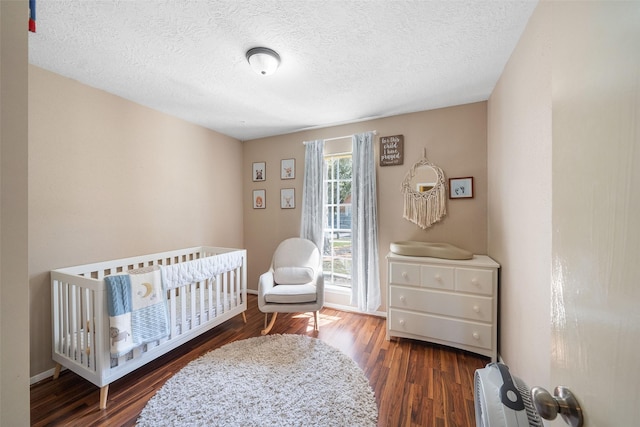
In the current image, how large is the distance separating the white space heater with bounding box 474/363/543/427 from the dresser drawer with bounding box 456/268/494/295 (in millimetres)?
1214

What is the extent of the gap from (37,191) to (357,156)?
9.23ft

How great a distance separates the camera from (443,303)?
2072 millimetres

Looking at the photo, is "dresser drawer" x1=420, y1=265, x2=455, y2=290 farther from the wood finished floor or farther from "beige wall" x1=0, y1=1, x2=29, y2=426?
"beige wall" x1=0, y1=1, x2=29, y2=426

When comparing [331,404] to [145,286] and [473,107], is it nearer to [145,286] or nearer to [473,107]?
[145,286]

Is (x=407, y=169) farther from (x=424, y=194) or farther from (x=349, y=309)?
(x=349, y=309)

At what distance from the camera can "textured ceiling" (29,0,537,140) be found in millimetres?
1277

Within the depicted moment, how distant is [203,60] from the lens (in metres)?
1.69

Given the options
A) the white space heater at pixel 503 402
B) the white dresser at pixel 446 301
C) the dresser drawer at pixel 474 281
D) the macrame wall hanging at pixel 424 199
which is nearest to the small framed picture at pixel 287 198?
the macrame wall hanging at pixel 424 199

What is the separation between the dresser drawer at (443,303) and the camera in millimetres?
1945

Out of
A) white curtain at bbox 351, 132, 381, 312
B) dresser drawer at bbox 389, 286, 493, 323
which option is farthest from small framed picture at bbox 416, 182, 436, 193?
dresser drawer at bbox 389, 286, 493, 323

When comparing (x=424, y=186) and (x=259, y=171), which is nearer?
(x=424, y=186)

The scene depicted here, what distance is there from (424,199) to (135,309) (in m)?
2.70

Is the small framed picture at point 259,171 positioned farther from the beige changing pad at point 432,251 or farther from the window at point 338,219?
the beige changing pad at point 432,251

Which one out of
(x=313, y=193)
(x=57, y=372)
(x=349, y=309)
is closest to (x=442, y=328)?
(x=349, y=309)
